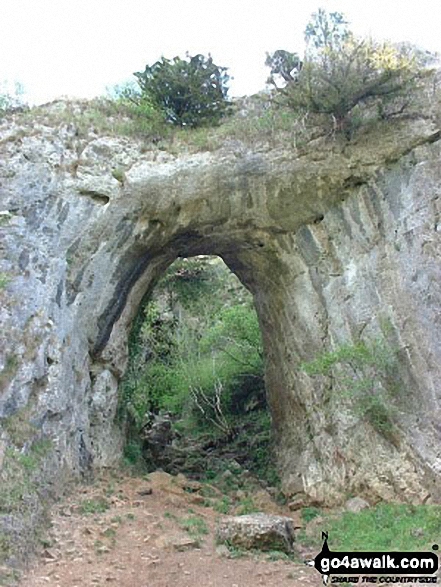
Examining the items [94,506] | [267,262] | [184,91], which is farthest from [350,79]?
[94,506]

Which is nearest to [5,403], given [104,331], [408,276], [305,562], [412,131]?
[104,331]

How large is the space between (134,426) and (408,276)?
314 inches

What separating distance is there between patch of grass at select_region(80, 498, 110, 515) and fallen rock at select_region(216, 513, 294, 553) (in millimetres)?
2123

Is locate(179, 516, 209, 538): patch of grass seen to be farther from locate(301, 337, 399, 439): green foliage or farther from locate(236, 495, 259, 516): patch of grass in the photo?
locate(301, 337, 399, 439): green foliage

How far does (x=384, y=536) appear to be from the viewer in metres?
8.91

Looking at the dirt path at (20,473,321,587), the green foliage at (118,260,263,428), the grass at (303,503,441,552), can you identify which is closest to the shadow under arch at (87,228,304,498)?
the dirt path at (20,473,321,587)

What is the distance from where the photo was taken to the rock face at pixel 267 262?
10805 mm

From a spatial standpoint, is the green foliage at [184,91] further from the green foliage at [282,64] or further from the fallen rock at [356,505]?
the fallen rock at [356,505]

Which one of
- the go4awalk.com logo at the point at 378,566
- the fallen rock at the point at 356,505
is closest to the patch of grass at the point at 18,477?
the go4awalk.com logo at the point at 378,566

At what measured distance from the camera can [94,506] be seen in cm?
993

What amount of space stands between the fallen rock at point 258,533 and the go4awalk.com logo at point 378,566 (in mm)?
492

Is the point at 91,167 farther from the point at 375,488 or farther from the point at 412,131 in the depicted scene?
the point at 375,488

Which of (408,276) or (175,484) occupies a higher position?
(408,276)

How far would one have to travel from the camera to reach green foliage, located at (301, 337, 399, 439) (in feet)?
36.3
